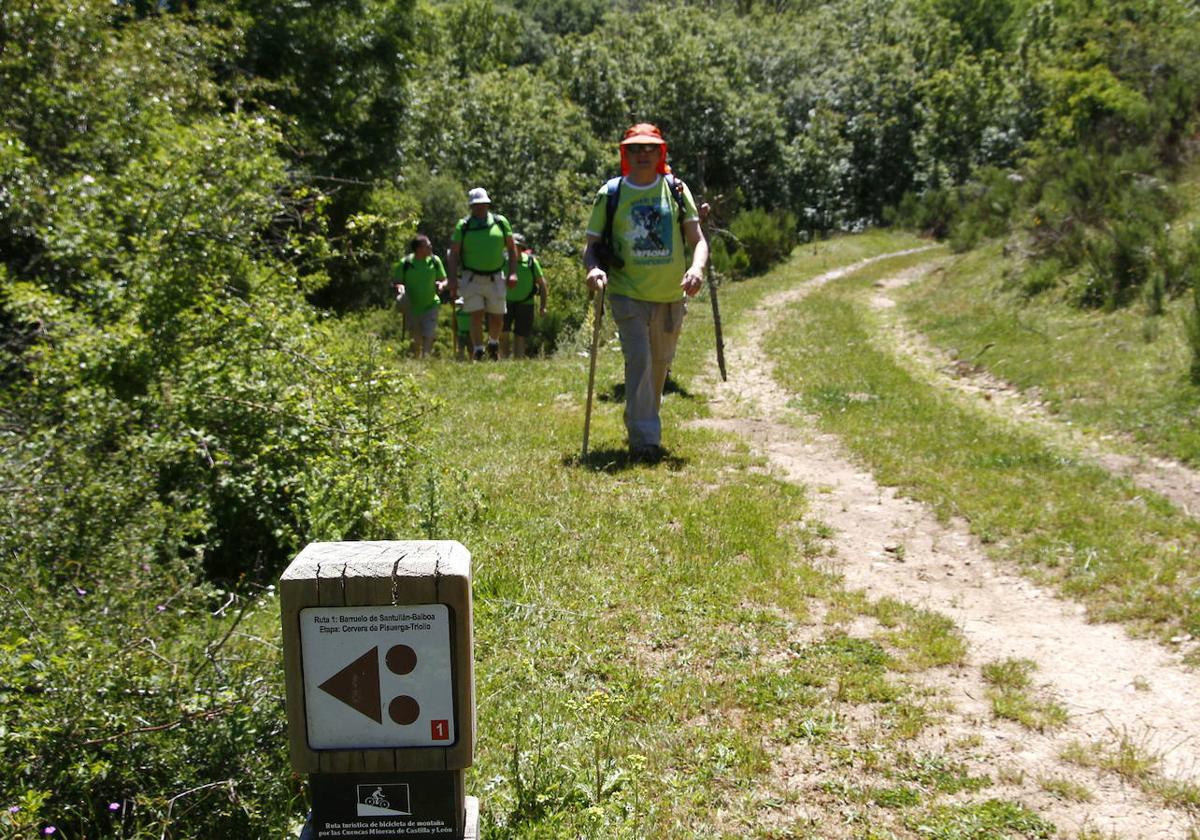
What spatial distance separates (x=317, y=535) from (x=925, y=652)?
9.30 feet

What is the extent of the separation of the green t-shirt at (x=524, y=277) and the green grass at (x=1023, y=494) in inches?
139

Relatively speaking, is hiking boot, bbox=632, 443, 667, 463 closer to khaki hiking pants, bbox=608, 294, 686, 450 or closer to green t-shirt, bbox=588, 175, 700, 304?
khaki hiking pants, bbox=608, 294, 686, 450

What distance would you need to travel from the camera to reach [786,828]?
3.49 metres

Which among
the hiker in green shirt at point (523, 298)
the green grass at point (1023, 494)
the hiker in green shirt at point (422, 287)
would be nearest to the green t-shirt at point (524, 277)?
the hiker in green shirt at point (523, 298)

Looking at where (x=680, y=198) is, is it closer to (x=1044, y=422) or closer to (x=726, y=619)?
(x=726, y=619)

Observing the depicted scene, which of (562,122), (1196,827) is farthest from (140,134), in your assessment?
(562,122)

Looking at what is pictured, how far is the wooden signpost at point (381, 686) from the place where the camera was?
2.47 meters

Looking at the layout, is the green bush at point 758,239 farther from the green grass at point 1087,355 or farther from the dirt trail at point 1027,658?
the dirt trail at point 1027,658

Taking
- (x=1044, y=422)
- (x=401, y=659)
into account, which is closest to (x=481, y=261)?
(x=1044, y=422)

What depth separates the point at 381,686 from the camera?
252cm

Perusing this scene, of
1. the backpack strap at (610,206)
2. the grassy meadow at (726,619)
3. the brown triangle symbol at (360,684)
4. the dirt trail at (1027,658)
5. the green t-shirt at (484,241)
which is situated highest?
the backpack strap at (610,206)

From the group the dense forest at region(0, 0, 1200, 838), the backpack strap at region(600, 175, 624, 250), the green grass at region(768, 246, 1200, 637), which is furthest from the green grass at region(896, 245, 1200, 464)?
the backpack strap at region(600, 175, 624, 250)

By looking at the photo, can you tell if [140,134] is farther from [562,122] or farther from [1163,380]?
[562,122]

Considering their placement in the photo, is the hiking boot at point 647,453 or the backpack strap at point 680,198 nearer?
the backpack strap at point 680,198
